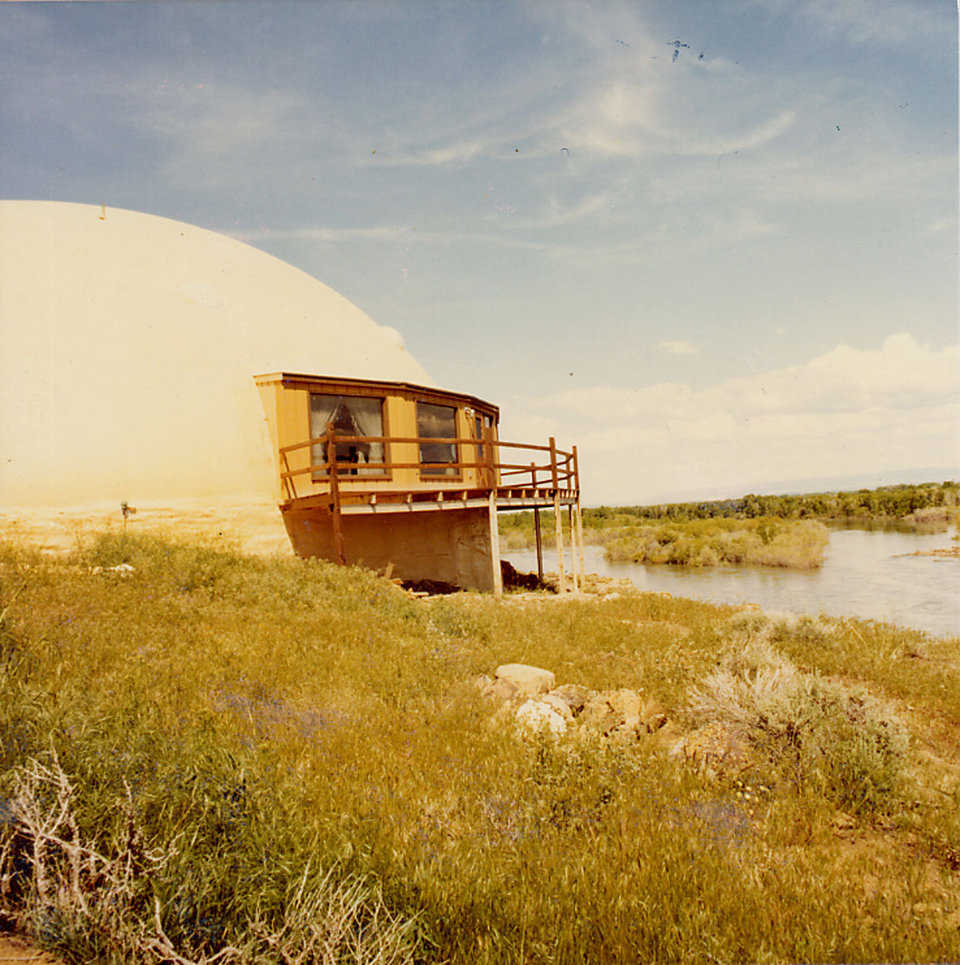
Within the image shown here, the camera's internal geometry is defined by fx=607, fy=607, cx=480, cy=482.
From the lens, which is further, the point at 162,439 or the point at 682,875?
the point at 162,439

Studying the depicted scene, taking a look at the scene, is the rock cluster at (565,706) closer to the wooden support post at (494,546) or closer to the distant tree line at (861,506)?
the wooden support post at (494,546)

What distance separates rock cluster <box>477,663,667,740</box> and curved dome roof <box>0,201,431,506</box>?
884cm

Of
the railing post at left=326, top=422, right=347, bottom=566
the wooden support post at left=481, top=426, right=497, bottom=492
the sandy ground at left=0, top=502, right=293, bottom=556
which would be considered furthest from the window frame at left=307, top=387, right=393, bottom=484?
the wooden support post at left=481, top=426, right=497, bottom=492

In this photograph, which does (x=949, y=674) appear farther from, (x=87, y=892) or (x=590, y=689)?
(x=87, y=892)

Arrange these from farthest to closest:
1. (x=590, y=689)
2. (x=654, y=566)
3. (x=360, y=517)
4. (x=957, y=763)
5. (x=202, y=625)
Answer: (x=654, y=566)
(x=360, y=517)
(x=202, y=625)
(x=590, y=689)
(x=957, y=763)

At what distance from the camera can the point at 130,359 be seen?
42.8ft

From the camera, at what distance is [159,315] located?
45.8 ft

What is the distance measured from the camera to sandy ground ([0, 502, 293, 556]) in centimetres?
1144

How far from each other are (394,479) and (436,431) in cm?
235

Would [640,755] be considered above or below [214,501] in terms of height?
below

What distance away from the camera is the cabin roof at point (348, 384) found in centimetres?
1402

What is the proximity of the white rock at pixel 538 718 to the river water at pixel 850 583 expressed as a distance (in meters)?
11.5

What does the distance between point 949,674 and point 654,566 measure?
86.6ft

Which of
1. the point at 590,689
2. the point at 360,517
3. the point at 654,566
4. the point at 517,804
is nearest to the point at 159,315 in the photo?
the point at 360,517
